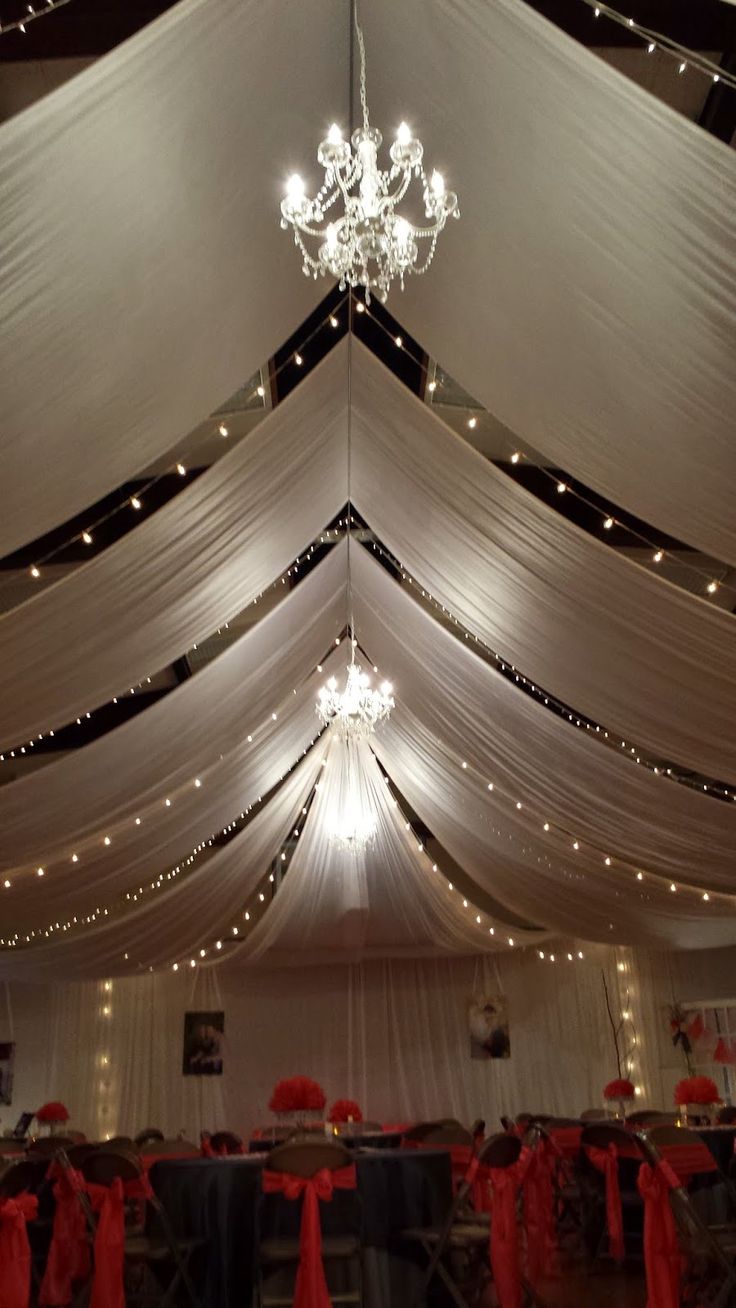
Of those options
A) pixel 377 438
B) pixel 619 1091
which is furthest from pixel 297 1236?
pixel 619 1091

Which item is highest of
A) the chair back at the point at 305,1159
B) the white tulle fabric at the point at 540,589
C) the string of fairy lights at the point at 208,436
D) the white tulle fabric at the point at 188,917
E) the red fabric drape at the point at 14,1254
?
the string of fairy lights at the point at 208,436

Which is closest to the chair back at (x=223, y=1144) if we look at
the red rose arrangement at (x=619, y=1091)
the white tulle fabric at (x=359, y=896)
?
the white tulle fabric at (x=359, y=896)

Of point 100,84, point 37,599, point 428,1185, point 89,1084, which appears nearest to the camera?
point 100,84

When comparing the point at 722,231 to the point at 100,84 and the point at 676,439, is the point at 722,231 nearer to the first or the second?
the point at 676,439

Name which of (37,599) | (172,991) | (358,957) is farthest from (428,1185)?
(172,991)

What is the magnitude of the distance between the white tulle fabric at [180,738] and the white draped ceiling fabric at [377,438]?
0.08 feet

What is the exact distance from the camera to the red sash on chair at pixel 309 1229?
4.53 metres

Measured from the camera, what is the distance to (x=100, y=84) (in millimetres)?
2598

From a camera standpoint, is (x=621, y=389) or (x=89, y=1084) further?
(x=89, y=1084)

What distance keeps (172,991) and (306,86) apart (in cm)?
1222

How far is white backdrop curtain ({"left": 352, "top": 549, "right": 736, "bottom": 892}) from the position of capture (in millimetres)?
5875

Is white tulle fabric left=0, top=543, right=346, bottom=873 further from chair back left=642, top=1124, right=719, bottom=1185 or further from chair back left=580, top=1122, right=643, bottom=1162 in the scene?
chair back left=580, top=1122, right=643, bottom=1162

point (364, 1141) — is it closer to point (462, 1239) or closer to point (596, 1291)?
point (596, 1291)

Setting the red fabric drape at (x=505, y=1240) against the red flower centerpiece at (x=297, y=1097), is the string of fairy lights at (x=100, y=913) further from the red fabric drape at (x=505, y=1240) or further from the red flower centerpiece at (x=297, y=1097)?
the red fabric drape at (x=505, y=1240)
